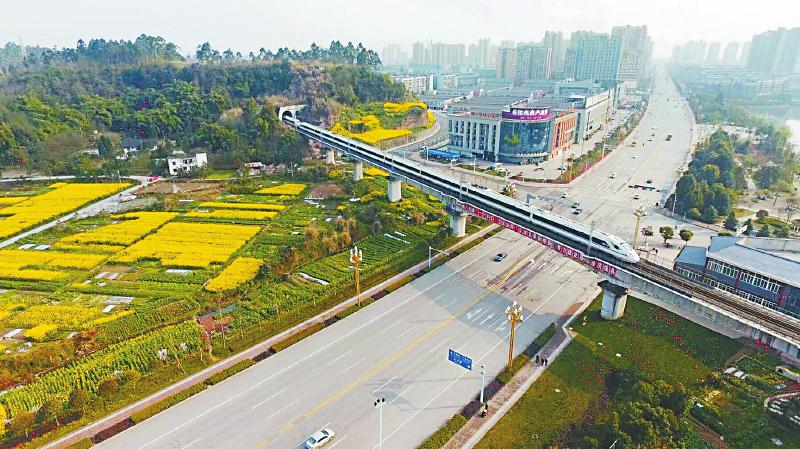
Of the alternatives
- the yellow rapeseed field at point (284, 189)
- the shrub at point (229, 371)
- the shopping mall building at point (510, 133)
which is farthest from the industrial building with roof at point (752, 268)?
the yellow rapeseed field at point (284, 189)

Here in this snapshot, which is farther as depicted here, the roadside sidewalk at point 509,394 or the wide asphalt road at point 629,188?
the wide asphalt road at point 629,188

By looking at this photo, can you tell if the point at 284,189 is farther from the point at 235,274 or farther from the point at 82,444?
the point at 82,444

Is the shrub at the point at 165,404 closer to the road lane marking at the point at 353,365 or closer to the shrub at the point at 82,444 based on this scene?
the shrub at the point at 82,444

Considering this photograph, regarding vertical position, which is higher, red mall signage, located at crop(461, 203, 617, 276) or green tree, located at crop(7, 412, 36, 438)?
red mall signage, located at crop(461, 203, 617, 276)

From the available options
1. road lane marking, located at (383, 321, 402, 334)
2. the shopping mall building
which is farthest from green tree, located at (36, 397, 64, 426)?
the shopping mall building

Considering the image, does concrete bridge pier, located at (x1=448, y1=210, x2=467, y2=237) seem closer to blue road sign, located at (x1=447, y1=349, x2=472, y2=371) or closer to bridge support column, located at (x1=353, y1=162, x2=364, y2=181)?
blue road sign, located at (x1=447, y1=349, x2=472, y2=371)
